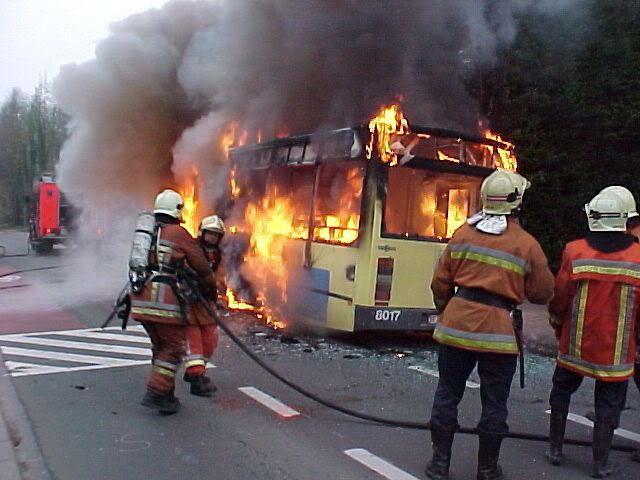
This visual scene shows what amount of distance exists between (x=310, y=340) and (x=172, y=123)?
7960mm

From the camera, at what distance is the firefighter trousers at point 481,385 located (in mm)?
3738

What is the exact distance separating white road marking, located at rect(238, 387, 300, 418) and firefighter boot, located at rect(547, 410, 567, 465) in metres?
1.82

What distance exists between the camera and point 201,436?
459 cm

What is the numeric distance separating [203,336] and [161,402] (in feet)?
2.20

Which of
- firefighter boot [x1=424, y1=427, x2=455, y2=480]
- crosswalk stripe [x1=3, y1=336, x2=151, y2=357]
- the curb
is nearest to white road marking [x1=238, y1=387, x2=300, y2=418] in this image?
firefighter boot [x1=424, y1=427, x2=455, y2=480]

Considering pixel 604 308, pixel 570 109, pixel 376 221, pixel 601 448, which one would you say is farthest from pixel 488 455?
pixel 570 109

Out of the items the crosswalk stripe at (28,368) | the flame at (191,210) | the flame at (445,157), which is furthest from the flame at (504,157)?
the flame at (191,210)

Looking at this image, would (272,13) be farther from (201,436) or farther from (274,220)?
(201,436)

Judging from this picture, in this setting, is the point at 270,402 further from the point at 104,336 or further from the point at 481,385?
the point at 104,336

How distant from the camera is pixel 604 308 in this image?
389 centimetres

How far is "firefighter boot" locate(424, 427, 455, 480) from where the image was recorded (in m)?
3.86

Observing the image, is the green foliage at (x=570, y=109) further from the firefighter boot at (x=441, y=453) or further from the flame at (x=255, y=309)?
the firefighter boot at (x=441, y=453)

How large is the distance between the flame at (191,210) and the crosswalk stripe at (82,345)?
13.6ft

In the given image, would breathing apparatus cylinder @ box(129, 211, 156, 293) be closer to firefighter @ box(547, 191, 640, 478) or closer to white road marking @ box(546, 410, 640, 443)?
firefighter @ box(547, 191, 640, 478)
